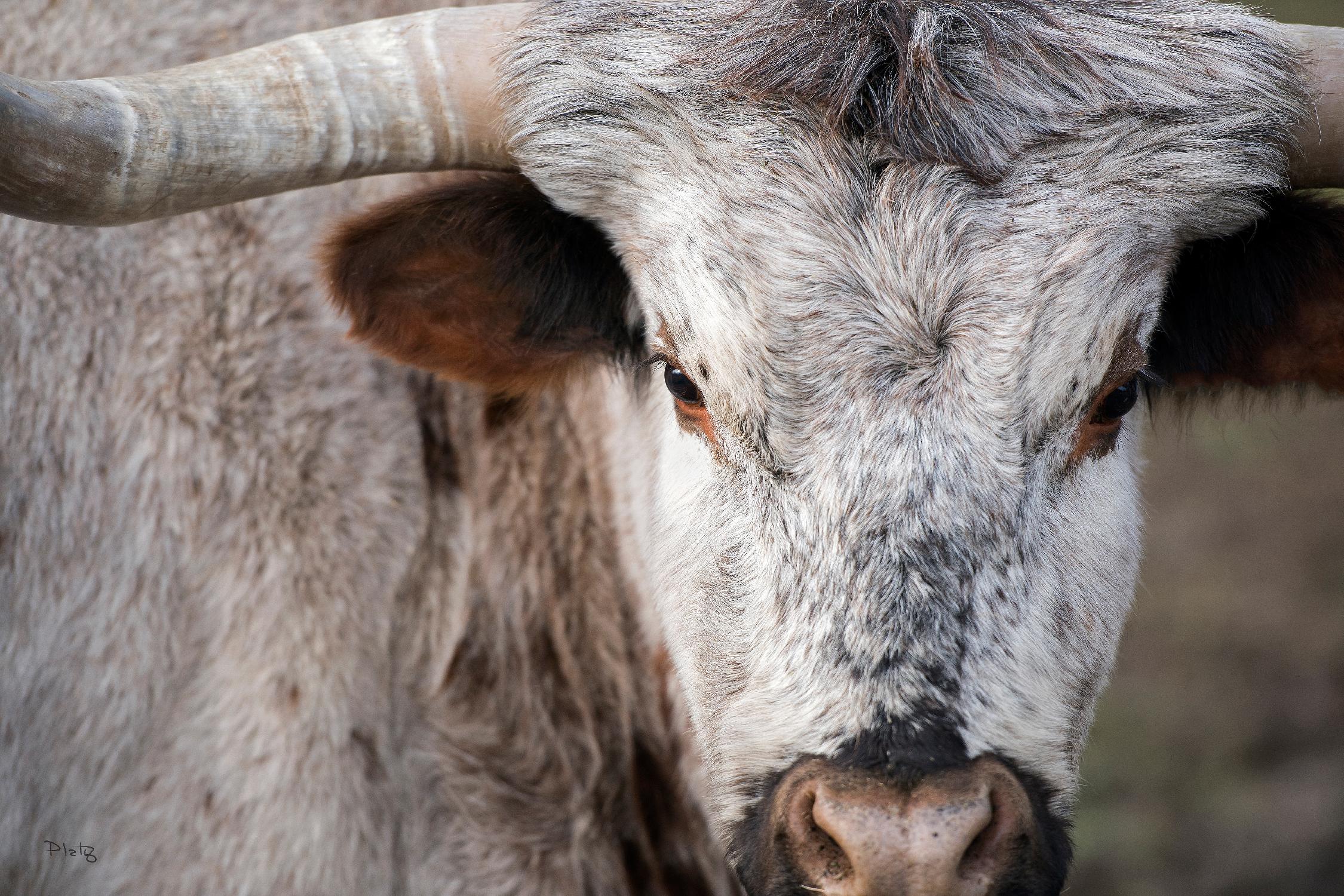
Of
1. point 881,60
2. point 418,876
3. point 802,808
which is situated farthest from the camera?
point 418,876

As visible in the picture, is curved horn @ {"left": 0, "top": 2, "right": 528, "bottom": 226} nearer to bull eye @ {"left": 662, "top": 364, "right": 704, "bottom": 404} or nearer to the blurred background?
bull eye @ {"left": 662, "top": 364, "right": 704, "bottom": 404}

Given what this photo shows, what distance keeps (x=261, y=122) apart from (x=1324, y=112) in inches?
83.7

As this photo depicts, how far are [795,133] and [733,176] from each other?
5.7 inches

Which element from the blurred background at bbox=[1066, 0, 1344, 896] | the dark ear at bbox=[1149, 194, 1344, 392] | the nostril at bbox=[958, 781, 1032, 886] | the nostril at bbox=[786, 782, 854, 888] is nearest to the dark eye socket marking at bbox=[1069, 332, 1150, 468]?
the dark ear at bbox=[1149, 194, 1344, 392]

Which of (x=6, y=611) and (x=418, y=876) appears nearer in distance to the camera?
(x=6, y=611)

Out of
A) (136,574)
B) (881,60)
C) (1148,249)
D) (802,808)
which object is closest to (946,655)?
(802,808)

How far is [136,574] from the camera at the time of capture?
275 cm

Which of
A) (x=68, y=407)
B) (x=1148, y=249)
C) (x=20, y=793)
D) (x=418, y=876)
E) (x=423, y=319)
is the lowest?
(x=418, y=876)

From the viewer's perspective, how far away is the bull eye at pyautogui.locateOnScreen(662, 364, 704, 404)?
254 centimetres

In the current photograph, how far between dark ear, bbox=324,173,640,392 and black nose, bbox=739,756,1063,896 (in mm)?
1210

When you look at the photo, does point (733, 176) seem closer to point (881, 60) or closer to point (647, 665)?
point (881, 60)

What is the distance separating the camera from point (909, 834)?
78.1 inches
